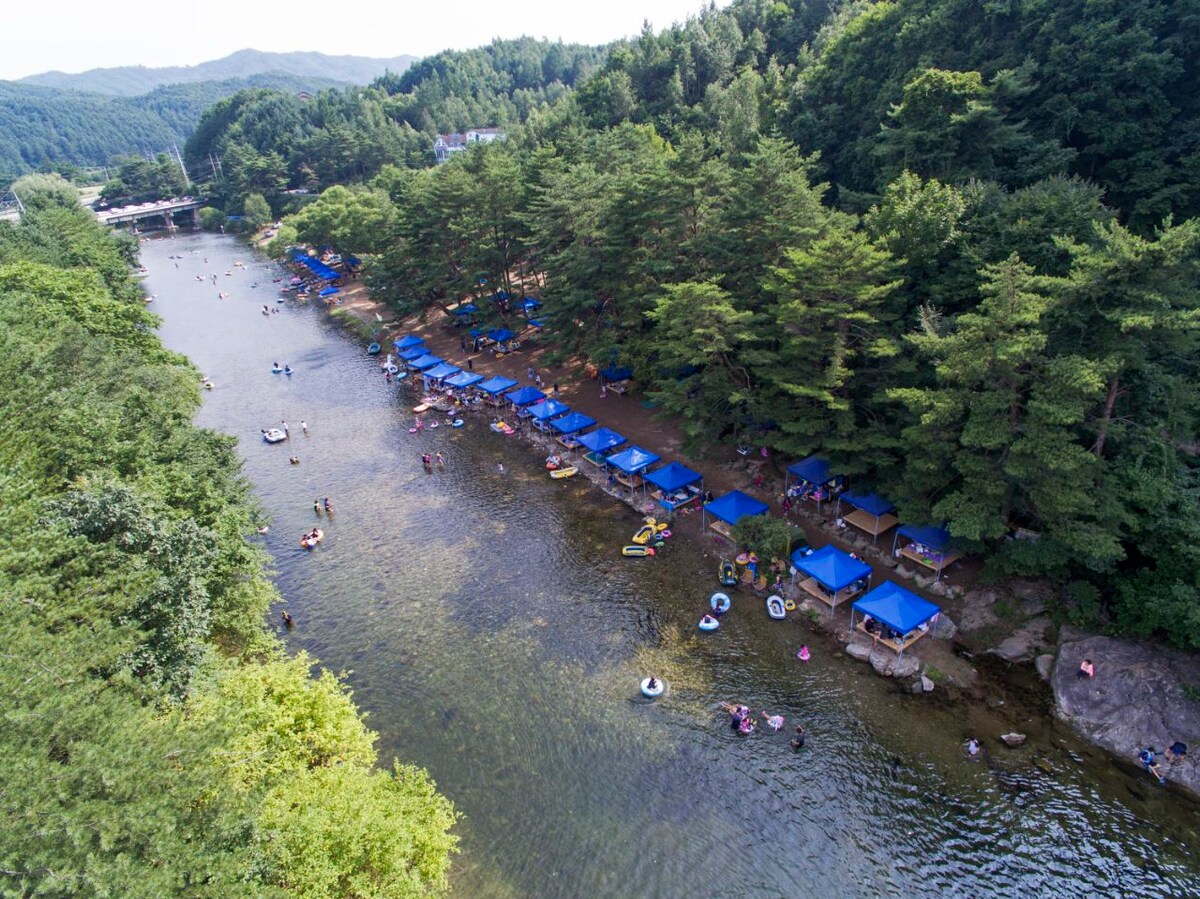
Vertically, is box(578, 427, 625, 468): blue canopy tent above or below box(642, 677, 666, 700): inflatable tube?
above

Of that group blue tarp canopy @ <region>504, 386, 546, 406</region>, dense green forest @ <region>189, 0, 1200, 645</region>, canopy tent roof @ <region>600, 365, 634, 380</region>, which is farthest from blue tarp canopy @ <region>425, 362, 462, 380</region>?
canopy tent roof @ <region>600, 365, 634, 380</region>

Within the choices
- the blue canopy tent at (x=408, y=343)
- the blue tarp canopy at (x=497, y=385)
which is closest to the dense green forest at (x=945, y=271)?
the blue tarp canopy at (x=497, y=385)

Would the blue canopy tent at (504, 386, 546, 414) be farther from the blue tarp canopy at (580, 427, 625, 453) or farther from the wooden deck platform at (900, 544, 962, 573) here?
the wooden deck platform at (900, 544, 962, 573)

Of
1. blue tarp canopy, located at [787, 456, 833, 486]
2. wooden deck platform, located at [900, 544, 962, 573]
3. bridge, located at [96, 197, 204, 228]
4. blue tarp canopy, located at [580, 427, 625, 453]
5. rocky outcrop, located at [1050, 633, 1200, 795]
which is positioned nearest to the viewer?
rocky outcrop, located at [1050, 633, 1200, 795]

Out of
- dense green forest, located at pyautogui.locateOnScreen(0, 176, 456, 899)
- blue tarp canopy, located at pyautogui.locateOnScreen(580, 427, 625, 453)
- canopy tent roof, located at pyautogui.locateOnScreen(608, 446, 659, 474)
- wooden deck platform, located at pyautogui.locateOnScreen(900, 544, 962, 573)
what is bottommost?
blue tarp canopy, located at pyautogui.locateOnScreen(580, 427, 625, 453)

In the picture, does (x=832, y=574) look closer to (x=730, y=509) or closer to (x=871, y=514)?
(x=871, y=514)

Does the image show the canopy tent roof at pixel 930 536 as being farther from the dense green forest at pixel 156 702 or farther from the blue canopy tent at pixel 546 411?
the blue canopy tent at pixel 546 411
